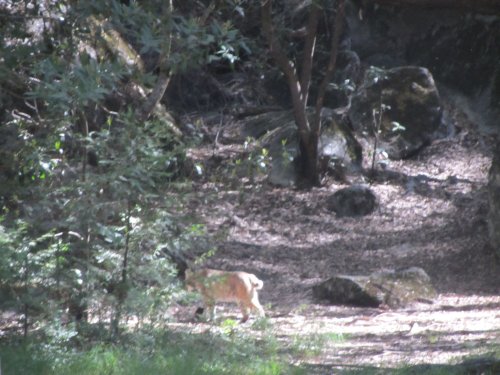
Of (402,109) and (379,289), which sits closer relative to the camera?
(379,289)

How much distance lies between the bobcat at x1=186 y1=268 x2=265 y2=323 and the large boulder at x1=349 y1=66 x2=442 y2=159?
921 centimetres

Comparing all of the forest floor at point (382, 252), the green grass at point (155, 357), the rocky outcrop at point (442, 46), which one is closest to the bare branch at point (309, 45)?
the forest floor at point (382, 252)

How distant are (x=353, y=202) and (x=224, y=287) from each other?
23.2 feet

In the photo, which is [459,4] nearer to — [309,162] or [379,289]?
[379,289]

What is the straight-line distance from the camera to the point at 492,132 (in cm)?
1919

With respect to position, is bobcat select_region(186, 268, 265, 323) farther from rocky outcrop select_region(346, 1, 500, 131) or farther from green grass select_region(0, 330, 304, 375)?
rocky outcrop select_region(346, 1, 500, 131)

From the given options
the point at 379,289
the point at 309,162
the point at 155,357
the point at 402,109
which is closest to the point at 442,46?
the point at 402,109

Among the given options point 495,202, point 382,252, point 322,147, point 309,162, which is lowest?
point 382,252

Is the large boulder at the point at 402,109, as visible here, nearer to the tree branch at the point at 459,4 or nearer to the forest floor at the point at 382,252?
the forest floor at the point at 382,252

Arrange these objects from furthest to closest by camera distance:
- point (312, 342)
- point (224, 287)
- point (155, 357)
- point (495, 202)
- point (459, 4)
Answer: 1. point (495, 202)
2. point (224, 287)
3. point (312, 342)
4. point (155, 357)
5. point (459, 4)

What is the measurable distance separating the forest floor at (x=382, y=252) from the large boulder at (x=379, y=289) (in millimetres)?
141

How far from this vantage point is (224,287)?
9633mm

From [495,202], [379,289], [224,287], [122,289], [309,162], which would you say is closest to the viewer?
[122,289]

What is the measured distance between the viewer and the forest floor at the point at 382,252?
355 inches
